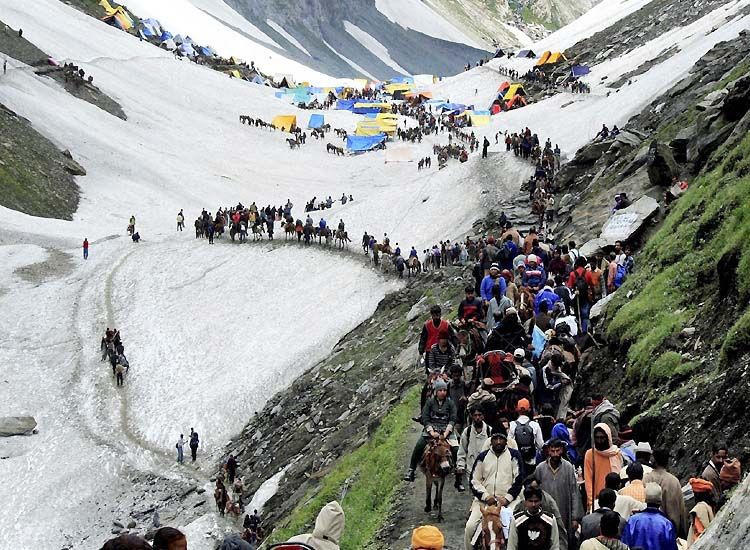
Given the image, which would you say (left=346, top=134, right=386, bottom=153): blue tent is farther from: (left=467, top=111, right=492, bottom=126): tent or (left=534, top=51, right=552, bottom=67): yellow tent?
(left=534, top=51, right=552, bottom=67): yellow tent

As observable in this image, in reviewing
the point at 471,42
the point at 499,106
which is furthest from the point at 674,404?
the point at 471,42

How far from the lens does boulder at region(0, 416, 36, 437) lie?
104 feet

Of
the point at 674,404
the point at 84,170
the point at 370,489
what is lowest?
the point at 84,170

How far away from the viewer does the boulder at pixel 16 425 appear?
104 feet

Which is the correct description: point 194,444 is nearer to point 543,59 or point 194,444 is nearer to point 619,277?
point 619,277

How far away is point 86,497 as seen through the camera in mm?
27906

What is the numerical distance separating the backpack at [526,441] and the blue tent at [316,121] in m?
77.7

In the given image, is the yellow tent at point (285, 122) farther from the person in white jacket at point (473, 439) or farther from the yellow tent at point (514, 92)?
the person in white jacket at point (473, 439)

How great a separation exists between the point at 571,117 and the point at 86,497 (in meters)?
41.2

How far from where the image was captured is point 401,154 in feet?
236

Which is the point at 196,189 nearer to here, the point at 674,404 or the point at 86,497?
A: the point at 86,497

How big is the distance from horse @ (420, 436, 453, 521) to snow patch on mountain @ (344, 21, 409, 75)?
491 ft

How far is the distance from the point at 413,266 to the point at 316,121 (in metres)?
51.9

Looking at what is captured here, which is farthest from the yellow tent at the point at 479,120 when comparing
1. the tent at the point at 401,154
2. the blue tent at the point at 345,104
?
the blue tent at the point at 345,104
